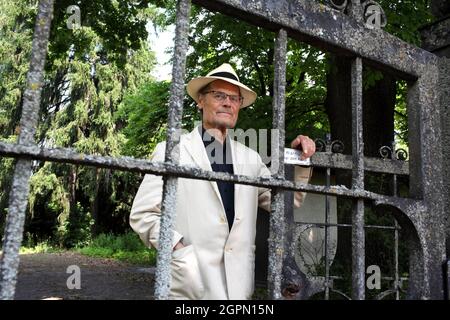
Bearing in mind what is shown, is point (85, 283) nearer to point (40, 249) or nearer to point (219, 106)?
point (219, 106)

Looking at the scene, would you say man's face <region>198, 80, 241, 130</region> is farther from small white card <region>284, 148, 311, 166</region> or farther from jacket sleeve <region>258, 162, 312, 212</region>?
small white card <region>284, 148, 311, 166</region>

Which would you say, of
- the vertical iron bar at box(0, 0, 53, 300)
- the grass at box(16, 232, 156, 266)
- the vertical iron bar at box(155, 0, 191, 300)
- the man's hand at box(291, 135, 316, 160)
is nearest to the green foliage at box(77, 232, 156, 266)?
the grass at box(16, 232, 156, 266)

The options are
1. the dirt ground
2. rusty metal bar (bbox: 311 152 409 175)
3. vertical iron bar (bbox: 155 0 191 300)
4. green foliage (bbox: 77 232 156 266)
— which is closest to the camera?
vertical iron bar (bbox: 155 0 191 300)

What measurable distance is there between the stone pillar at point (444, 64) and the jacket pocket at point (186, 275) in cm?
113

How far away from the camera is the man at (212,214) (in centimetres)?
199

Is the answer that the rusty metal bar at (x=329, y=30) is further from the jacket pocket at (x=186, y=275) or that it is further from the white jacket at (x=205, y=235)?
the jacket pocket at (x=186, y=275)

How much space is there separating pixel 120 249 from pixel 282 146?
58.4 feet

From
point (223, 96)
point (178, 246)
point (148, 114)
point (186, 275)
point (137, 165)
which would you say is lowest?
point (186, 275)

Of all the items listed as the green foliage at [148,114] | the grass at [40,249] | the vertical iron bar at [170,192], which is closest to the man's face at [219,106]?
the vertical iron bar at [170,192]

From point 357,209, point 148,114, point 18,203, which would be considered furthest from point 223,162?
point 148,114

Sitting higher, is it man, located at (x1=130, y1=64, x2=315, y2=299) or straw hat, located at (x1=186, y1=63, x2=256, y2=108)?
straw hat, located at (x1=186, y1=63, x2=256, y2=108)

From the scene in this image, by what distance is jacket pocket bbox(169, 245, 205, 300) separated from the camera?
193 cm

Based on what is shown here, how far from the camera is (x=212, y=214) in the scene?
6.85 feet

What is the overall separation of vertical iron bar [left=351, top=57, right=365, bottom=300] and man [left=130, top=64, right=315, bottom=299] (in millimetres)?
566
